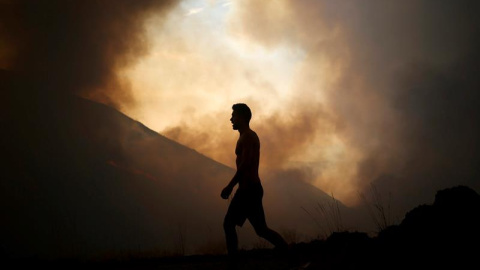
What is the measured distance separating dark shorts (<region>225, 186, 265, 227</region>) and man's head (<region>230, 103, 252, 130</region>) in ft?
3.09

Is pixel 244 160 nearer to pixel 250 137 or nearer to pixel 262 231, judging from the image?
pixel 250 137

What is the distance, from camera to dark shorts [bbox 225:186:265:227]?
16.4ft

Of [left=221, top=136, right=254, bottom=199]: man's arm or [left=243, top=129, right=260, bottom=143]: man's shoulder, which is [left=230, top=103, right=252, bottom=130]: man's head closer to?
[left=243, top=129, right=260, bottom=143]: man's shoulder

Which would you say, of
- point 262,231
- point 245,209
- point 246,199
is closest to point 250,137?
point 246,199

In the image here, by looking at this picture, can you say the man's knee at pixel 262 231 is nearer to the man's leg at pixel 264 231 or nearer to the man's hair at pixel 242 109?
the man's leg at pixel 264 231

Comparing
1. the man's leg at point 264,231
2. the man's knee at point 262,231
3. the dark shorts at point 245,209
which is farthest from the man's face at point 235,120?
the man's knee at point 262,231

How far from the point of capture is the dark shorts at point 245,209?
5.00 meters

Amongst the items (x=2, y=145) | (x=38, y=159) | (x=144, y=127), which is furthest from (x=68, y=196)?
(x=144, y=127)

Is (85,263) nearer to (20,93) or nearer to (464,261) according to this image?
(464,261)

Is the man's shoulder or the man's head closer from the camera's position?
the man's shoulder

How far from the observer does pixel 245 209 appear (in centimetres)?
503

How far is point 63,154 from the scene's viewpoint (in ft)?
397

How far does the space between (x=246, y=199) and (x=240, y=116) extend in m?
1.16

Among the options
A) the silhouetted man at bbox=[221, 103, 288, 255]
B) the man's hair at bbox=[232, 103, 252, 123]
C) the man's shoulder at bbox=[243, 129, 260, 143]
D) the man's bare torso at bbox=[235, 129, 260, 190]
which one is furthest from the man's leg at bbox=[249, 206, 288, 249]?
the man's hair at bbox=[232, 103, 252, 123]
